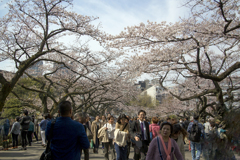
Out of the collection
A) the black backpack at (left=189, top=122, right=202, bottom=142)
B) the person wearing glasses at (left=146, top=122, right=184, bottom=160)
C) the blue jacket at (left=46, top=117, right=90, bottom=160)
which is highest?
the blue jacket at (left=46, top=117, right=90, bottom=160)

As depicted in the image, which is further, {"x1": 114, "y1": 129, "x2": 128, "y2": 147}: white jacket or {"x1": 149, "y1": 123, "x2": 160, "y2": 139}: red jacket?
{"x1": 149, "y1": 123, "x2": 160, "y2": 139}: red jacket

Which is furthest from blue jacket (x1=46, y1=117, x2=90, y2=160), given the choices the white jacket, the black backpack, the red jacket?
the black backpack

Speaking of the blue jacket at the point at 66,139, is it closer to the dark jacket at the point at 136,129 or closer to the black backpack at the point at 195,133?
the dark jacket at the point at 136,129

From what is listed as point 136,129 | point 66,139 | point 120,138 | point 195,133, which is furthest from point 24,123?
point 66,139

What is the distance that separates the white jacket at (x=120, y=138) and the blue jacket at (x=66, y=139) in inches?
121

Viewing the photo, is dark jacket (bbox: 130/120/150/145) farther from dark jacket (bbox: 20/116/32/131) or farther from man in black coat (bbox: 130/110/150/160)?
dark jacket (bbox: 20/116/32/131)

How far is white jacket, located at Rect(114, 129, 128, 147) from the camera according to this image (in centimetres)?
589

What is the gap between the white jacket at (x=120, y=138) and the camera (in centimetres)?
589

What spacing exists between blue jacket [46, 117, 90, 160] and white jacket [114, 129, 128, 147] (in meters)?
3.07

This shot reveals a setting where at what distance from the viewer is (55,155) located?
9.40ft

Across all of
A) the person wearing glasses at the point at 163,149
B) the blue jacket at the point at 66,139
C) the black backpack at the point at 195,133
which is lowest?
the black backpack at the point at 195,133

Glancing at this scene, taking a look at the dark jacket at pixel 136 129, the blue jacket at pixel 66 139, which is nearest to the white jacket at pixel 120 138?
the dark jacket at pixel 136 129

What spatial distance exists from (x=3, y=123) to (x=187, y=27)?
396 inches

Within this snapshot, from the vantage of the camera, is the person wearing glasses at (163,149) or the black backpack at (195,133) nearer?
the person wearing glasses at (163,149)
